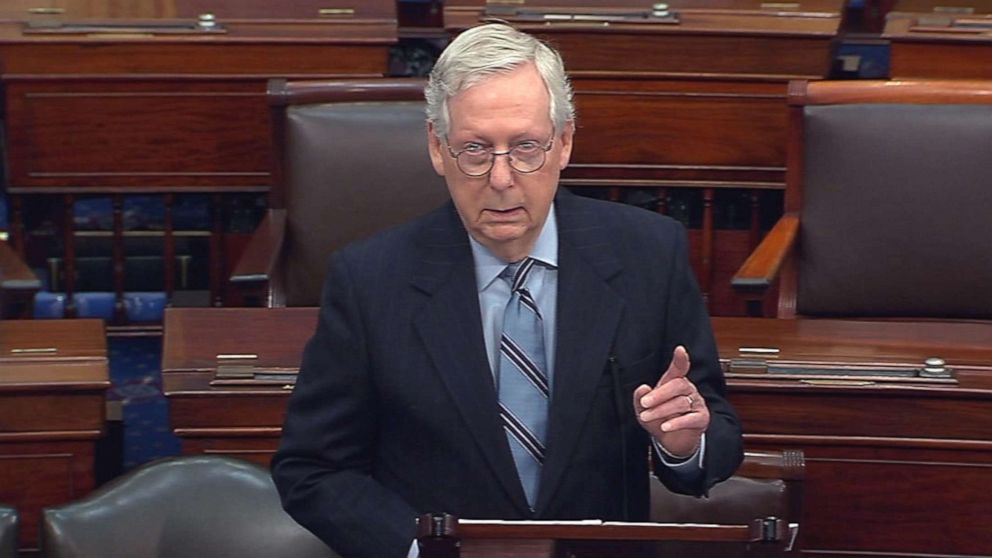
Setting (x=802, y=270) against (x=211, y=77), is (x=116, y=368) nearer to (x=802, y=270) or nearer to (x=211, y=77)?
(x=211, y=77)

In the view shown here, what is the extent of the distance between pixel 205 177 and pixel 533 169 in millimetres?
1500

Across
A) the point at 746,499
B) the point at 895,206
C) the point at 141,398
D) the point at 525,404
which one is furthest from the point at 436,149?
the point at 141,398

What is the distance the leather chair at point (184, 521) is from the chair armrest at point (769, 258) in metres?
0.78

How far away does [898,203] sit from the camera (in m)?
2.03

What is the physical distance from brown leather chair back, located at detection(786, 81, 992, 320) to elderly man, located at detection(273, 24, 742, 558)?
3.21 feet

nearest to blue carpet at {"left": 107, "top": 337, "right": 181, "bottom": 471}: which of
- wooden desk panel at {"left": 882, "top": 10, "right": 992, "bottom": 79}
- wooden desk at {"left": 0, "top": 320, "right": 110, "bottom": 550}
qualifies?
wooden desk at {"left": 0, "top": 320, "right": 110, "bottom": 550}

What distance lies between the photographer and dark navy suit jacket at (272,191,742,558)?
1.05 metres

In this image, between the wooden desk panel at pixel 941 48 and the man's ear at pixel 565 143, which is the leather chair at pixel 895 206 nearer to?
the wooden desk panel at pixel 941 48

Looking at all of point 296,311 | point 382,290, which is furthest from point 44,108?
point 382,290

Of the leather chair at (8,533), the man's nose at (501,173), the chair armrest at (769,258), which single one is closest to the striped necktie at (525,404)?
the man's nose at (501,173)

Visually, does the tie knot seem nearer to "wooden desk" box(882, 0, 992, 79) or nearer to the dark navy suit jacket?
the dark navy suit jacket

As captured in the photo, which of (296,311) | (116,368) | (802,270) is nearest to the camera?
(296,311)

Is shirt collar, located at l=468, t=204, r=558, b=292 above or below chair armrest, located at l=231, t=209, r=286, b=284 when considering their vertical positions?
above

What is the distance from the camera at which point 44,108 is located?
2.43 metres
